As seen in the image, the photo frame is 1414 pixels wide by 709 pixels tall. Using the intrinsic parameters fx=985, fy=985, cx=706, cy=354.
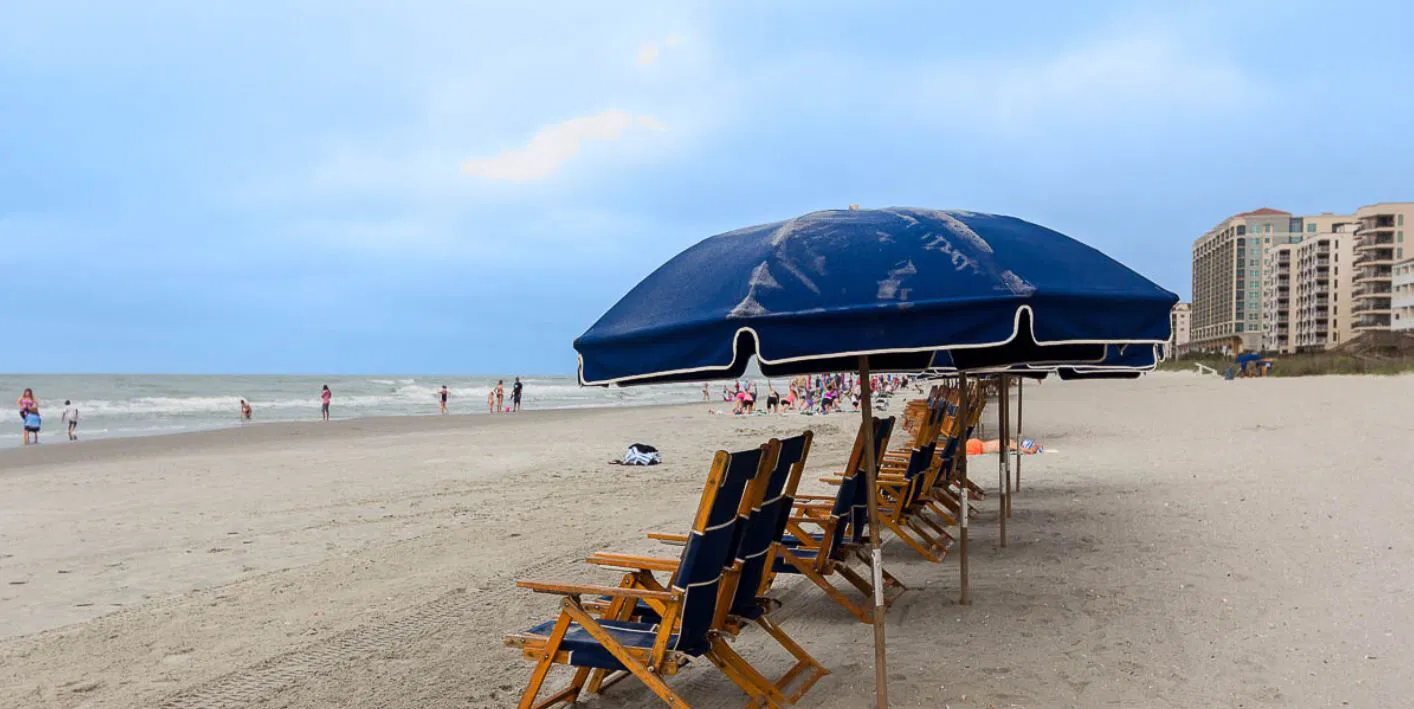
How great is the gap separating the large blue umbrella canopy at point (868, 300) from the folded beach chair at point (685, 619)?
1.64ft

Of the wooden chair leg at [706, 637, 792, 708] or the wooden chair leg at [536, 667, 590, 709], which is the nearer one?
the wooden chair leg at [706, 637, 792, 708]

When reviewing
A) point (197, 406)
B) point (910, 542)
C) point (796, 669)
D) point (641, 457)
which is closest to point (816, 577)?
point (796, 669)

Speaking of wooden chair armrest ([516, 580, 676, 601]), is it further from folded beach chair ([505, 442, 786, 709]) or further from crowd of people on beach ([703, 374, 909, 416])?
crowd of people on beach ([703, 374, 909, 416])

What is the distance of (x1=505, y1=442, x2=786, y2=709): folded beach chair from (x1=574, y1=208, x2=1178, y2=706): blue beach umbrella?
44 centimetres

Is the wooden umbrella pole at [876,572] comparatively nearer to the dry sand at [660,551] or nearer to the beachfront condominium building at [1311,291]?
the dry sand at [660,551]

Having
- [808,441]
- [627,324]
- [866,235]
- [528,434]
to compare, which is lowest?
[528,434]

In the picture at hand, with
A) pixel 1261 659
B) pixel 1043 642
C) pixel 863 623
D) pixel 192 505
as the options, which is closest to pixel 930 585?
pixel 863 623

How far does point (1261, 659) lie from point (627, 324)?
312cm

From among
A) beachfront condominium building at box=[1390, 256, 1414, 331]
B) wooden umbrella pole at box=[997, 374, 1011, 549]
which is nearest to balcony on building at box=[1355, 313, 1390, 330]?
beachfront condominium building at box=[1390, 256, 1414, 331]

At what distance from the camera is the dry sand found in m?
4.20

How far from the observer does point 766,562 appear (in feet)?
13.5

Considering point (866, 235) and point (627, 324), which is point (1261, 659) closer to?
point (866, 235)

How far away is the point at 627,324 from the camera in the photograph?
3510 mm

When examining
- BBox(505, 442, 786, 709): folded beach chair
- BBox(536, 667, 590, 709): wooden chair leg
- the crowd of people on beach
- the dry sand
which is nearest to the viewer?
BBox(505, 442, 786, 709): folded beach chair
